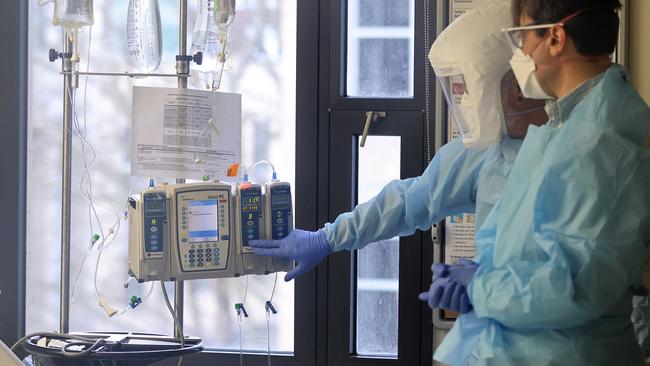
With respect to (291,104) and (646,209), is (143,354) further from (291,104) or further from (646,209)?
(646,209)

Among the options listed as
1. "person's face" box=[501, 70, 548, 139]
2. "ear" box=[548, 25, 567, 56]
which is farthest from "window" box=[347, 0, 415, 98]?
"ear" box=[548, 25, 567, 56]

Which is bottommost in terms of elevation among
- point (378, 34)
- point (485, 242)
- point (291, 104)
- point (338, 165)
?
point (485, 242)

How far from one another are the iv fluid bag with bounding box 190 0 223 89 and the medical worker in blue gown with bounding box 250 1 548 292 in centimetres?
72

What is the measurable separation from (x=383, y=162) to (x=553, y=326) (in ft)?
4.90

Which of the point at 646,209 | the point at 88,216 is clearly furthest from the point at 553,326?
the point at 88,216

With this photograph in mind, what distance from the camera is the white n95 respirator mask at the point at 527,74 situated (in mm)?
1787

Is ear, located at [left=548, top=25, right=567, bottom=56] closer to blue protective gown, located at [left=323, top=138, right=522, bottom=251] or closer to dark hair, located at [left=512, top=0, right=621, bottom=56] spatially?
dark hair, located at [left=512, top=0, right=621, bottom=56]

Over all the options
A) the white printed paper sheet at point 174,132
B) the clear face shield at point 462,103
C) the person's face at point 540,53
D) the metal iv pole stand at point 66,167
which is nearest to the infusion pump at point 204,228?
the white printed paper sheet at point 174,132

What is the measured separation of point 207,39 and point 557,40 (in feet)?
4.43

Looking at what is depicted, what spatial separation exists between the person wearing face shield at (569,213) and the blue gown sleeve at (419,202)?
1.54 ft

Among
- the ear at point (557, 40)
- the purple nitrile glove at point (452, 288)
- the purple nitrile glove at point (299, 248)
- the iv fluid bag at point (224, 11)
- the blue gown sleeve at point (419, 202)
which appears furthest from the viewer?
the iv fluid bag at point (224, 11)

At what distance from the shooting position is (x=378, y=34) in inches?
123

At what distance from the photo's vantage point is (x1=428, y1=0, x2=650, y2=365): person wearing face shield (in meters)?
1.62
